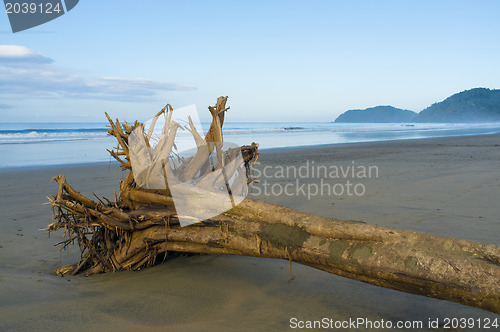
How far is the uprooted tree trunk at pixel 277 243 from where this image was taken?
217 cm

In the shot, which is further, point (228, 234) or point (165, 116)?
point (165, 116)

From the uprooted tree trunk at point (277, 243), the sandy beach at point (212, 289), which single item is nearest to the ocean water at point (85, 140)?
the uprooted tree trunk at point (277, 243)

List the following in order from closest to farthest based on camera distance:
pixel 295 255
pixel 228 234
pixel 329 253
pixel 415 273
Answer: pixel 415 273 < pixel 329 253 < pixel 295 255 < pixel 228 234

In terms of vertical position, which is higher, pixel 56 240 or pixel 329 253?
pixel 329 253

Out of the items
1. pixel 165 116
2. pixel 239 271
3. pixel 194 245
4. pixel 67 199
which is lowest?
pixel 239 271

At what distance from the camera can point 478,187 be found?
22.5ft

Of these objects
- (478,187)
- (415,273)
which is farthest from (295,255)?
(478,187)

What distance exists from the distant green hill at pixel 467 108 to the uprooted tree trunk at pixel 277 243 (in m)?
115

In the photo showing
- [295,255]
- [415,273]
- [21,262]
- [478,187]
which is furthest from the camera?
[478,187]

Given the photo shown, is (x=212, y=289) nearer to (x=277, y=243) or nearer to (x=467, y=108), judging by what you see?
(x=277, y=243)

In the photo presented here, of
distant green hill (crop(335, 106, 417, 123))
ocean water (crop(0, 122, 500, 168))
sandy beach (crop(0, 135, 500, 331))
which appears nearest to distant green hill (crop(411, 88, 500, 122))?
distant green hill (crop(335, 106, 417, 123))

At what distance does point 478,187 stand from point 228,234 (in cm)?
593

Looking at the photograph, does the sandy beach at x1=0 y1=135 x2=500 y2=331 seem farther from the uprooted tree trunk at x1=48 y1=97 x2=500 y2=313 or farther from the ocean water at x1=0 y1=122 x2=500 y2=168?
the ocean water at x1=0 y1=122 x2=500 y2=168

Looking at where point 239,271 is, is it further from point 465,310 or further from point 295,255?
point 465,310
